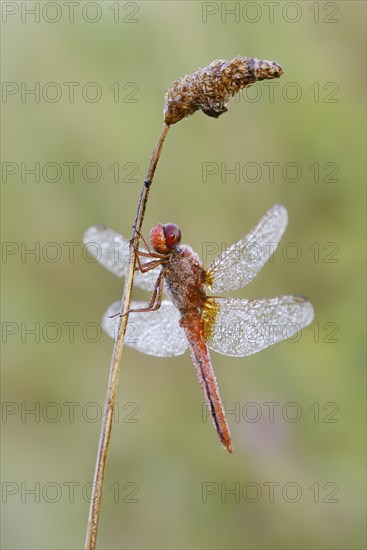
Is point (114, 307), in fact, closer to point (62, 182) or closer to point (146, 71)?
point (62, 182)

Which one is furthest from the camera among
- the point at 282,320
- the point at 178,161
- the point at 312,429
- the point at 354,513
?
the point at 178,161

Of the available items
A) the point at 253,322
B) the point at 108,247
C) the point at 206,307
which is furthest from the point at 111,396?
the point at 108,247

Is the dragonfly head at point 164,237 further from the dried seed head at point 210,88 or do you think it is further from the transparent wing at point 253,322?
the dried seed head at point 210,88

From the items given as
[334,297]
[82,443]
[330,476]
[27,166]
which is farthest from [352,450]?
[27,166]

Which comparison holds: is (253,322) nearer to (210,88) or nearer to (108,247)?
(108,247)

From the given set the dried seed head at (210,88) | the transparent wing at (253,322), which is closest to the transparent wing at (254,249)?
the transparent wing at (253,322)

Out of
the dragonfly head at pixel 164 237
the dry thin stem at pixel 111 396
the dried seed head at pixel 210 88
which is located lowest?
the dry thin stem at pixel 111 396
